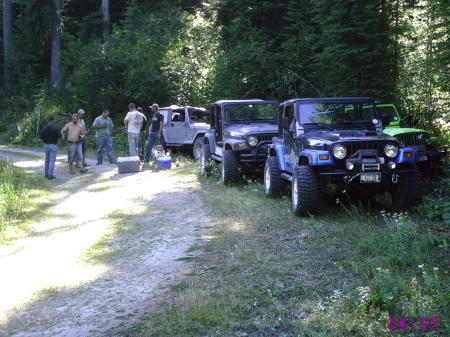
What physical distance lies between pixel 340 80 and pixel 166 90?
11.0 metres

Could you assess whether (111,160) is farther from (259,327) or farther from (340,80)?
(259,327)

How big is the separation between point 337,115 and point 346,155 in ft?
5.16

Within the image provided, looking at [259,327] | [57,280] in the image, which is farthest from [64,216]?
[259,327]

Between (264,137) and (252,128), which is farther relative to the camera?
(252,128)

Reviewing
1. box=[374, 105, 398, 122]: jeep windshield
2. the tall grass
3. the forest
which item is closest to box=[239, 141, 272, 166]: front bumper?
box=[374, 105, 398, 122]: jeep windshield

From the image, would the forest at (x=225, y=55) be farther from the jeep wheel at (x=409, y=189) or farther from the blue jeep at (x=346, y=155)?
the jeep wheel at (x=409, y=189)

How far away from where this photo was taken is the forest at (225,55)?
13984mm

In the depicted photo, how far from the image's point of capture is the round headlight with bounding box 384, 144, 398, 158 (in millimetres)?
8219

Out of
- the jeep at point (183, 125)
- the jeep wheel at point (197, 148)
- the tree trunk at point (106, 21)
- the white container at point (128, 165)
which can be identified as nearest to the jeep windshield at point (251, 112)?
the white container at point (128, 165)

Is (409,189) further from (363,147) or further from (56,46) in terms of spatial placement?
(56,46)

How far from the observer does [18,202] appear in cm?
1178

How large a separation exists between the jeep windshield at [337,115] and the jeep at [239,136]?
2335 mm

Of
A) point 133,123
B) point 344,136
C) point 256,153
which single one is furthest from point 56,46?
point 344,136

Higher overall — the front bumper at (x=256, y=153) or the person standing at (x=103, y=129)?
the person standing at (x=103, y=129)
